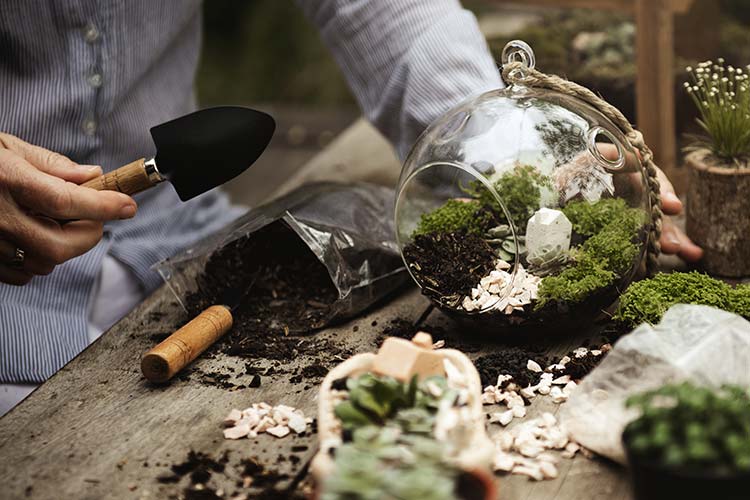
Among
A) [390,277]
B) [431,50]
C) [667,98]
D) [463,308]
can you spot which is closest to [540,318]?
[463,308]

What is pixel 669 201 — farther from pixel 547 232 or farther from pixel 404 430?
pixel 404 430

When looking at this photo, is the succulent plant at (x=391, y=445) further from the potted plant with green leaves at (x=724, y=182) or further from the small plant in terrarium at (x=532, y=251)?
the potted plant with green leaves at (x=724, y=182)

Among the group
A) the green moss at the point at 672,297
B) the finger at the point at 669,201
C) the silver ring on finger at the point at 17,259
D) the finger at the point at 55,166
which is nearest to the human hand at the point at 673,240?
the finger at the point at 669,201

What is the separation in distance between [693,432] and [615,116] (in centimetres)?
74

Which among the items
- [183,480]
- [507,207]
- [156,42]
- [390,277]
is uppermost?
[156,42]

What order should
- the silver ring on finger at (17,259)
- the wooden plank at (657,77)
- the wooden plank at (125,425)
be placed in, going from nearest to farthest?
the wooden plank at (125,425) → the silver ring on finger at (17,259) → the wooden plank at (657,77)

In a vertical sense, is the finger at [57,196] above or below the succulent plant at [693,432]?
above

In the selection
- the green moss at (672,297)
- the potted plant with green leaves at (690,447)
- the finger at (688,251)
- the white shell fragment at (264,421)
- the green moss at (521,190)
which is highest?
the green moss at (521,190)

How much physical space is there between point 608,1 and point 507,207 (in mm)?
1171

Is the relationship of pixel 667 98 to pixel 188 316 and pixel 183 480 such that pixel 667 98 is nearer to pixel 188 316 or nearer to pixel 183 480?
pixel 188 316

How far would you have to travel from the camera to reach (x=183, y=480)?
1.08 metres

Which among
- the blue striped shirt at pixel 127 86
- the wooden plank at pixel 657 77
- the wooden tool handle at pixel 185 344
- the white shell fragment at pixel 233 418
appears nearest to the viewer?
the white shell fragment at pixel 233 418

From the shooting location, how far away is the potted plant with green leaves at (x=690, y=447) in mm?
818

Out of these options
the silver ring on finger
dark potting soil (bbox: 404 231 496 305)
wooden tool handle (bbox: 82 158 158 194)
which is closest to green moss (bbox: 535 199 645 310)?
dark potting soil (bbox: 404 231 496 305)
